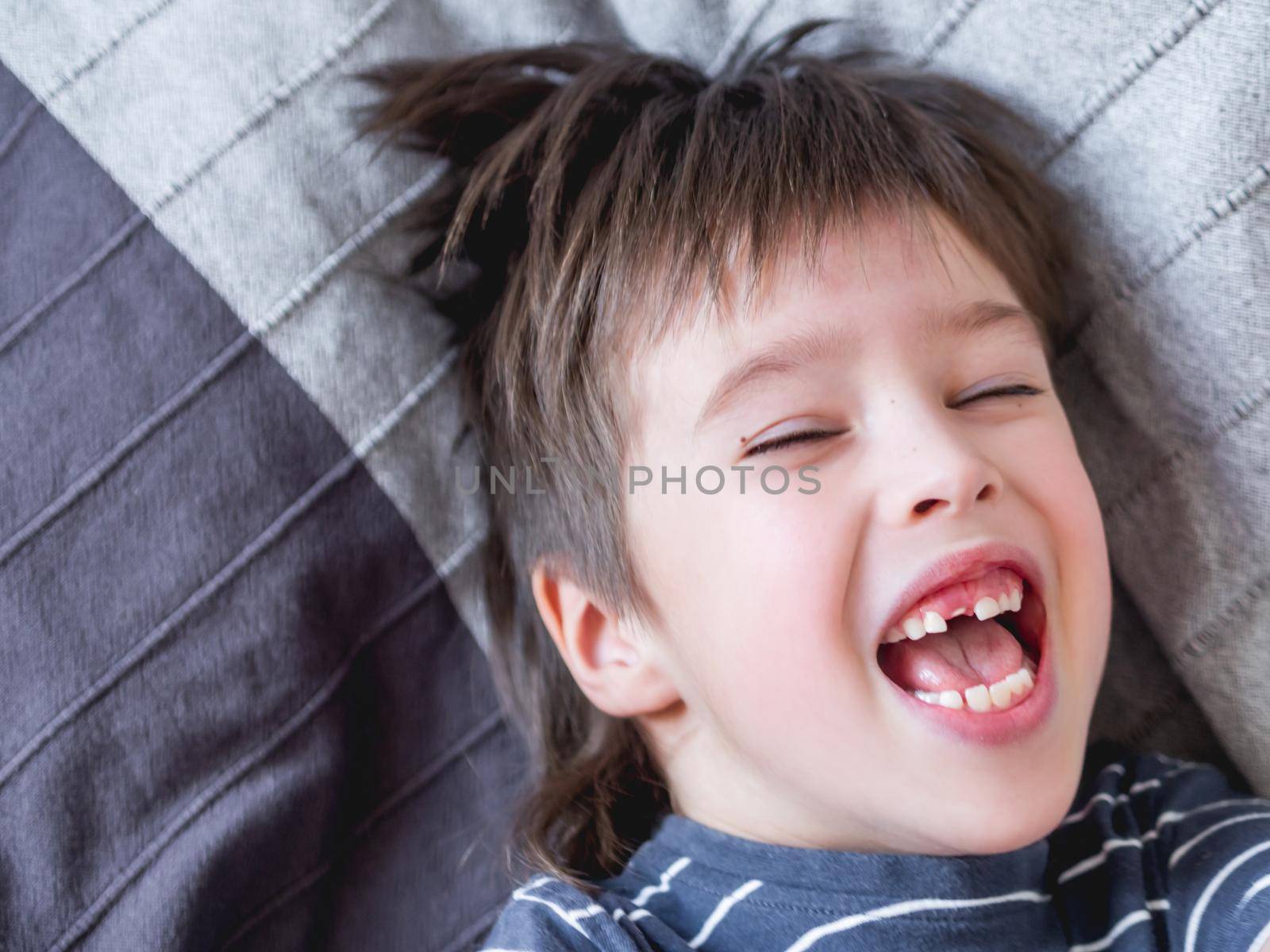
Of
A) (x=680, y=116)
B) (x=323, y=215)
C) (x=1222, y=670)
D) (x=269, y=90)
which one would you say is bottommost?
(x=1222, y=670)

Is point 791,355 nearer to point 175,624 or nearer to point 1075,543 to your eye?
point 1075,543

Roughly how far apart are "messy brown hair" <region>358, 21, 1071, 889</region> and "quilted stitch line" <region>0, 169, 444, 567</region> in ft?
0.10

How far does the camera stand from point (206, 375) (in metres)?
0.94

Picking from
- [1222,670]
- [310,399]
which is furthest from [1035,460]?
[310,399]

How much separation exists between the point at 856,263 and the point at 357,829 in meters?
0.65

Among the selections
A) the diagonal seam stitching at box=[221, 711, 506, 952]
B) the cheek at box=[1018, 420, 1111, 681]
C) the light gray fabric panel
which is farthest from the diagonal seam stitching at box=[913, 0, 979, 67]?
the diagonal seam stitching at box=[221, 711, 506, 952]

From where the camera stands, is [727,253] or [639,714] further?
[639,714]

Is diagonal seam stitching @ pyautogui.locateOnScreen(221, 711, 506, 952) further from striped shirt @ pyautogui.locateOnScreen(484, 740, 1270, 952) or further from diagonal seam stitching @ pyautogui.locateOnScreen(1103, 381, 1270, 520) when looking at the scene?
diagonal seam stitching @ pyautogui.locateOnScreen(1103, 381, 1270, 520)

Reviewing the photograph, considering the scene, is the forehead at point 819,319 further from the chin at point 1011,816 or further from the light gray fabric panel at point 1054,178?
the chin at point 1011,816

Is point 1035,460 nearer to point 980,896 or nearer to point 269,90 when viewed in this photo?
point 980,896

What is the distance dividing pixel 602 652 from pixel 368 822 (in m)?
0.27

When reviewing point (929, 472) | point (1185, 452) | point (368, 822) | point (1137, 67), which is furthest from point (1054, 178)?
point (368, 822)

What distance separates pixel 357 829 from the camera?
3.25 feet

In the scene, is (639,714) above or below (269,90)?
below
